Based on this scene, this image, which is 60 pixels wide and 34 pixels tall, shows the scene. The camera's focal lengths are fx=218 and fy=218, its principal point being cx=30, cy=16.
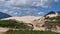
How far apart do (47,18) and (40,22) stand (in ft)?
7.68

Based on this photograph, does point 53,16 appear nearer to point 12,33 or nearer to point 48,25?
point 48,25

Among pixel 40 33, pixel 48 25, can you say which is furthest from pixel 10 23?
pixel 40 33

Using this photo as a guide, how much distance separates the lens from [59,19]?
3934cm

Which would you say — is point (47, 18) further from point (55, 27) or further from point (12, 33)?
point (12, 33)

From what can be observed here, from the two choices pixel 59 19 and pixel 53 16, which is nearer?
pixel 59 19

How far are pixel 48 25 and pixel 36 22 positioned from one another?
4.79m

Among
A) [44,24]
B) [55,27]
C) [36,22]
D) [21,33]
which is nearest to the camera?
[21,33]

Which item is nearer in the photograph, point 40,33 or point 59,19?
point 40,33

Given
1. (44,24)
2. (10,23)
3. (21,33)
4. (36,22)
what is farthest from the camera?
(36,22)

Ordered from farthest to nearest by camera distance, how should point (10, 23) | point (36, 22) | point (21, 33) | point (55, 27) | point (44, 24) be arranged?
point (36, 22)
point (44, 24)
point (55, 27)
point (10, 23)
point (21, 33)

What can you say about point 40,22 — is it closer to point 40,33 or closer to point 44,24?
point 44,24

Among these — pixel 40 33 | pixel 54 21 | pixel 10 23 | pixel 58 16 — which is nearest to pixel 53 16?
pixel 58 16

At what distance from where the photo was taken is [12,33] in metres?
24.2

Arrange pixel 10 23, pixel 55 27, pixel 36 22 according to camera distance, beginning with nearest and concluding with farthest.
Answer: pixel 10 23
pixel 55 27
pixel 36 22
